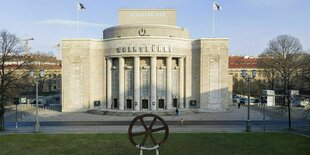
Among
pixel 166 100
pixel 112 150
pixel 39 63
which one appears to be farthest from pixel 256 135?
pixel 39 63

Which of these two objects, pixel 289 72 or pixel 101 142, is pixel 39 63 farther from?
pixel 101 142

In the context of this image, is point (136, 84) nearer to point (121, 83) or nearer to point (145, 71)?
point (121, 83)

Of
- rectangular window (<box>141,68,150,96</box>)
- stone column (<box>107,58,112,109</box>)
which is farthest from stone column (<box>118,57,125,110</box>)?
rectangular window (<box>141,68,150,96</box>)

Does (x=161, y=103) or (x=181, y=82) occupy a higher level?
(x=181, y=82)

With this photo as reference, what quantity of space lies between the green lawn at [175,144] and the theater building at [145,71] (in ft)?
101

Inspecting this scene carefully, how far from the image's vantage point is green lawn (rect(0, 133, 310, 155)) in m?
27.8

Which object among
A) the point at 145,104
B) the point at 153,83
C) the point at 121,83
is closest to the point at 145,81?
the point at 153,83

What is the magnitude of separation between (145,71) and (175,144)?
3778cm

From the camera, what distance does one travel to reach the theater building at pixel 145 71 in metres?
66.3

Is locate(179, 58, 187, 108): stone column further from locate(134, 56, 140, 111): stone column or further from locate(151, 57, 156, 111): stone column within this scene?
locate(134, 56, 140, 111): stone column

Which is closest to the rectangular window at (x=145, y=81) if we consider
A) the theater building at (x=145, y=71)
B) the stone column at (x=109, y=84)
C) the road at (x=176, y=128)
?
the theater building at (x=145, y=71)

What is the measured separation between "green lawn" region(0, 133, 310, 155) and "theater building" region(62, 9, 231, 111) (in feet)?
101

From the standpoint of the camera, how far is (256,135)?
119ft

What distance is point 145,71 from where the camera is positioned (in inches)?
2655
